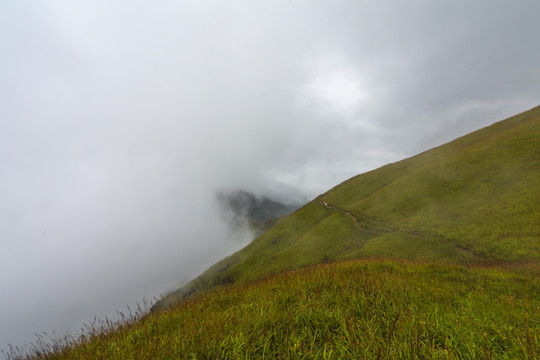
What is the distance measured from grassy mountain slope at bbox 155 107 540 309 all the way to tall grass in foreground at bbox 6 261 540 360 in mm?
4997

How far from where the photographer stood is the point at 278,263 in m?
55.7

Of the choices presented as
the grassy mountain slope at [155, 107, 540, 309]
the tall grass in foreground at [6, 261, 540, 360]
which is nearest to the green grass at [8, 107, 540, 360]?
the tall grass in foreground at [6, 261, 540, 360]

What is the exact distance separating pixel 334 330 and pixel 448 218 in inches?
1871

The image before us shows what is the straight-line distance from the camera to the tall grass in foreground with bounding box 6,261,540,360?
3.97 m

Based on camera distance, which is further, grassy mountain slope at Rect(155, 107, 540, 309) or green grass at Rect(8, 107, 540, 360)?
grassy mountain slope at Rect(155, 107, 540, 309)

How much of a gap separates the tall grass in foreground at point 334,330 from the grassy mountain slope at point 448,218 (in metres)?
5.00

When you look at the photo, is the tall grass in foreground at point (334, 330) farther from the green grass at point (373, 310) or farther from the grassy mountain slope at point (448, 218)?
Result: the grassy mountain slope at point (448, 218)

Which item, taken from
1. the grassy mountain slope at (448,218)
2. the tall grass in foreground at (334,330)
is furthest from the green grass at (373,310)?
the grassy mountain slope at (448,218)

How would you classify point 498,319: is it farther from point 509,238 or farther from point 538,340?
point 509,238

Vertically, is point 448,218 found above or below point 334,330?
below

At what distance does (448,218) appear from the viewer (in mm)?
39969

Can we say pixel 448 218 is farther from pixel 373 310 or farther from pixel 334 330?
pixel 334 330

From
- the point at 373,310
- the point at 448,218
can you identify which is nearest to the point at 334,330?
the point at 373,310

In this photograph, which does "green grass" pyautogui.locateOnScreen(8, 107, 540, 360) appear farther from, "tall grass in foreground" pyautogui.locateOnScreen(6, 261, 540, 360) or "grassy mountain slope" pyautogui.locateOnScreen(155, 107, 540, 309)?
"grassy mountain slope" pyautogui.locateOnScreen(155, 107, 540, 309)
